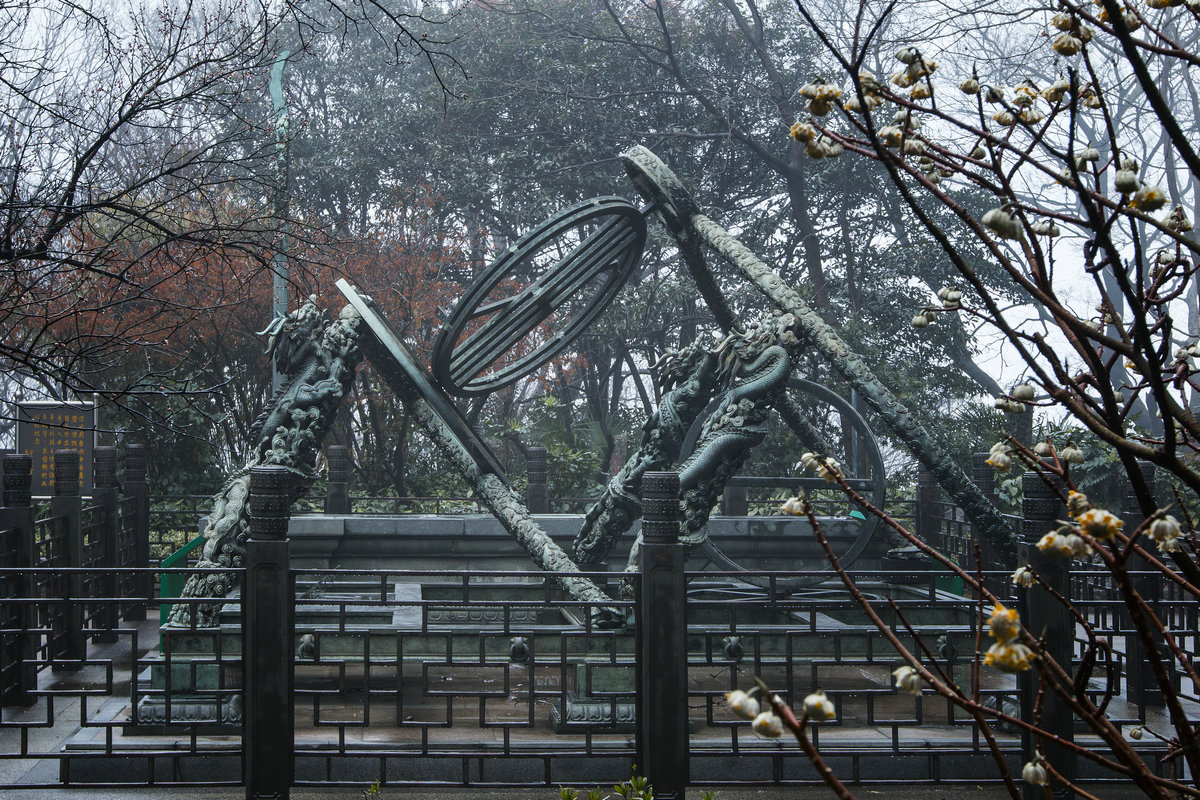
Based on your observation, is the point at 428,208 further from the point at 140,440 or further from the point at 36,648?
the point at 36,648

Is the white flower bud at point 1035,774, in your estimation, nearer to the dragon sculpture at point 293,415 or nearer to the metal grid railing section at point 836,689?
the metal grid railing section at point 836,689

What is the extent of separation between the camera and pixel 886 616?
20.3 feet

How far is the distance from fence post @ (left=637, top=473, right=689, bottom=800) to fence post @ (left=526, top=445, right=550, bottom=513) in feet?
22.0

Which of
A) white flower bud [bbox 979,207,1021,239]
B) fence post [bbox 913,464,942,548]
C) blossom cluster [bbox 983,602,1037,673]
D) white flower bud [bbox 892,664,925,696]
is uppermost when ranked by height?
white flower bud [bbox 979,207,1021,239]

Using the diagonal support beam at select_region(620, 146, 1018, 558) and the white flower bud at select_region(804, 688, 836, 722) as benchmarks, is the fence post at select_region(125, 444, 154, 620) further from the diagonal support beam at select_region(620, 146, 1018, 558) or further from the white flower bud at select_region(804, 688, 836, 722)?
the white flower bud at select_region(804, 688, 836, 722)

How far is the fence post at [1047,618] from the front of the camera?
4.29 meters

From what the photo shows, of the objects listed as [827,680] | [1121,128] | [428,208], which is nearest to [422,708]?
[827,680]

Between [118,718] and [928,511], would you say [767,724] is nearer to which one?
[118,718]

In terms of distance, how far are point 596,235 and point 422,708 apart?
3.95 metres

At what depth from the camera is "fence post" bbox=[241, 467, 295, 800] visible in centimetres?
432

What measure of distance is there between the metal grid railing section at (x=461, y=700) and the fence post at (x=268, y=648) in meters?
0.24

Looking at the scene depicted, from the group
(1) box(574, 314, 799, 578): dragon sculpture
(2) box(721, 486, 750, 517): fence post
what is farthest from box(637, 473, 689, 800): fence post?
(2) box(721, 486, 750, 517): fence post

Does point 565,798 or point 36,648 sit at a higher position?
point 565,798

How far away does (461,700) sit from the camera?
620cm
